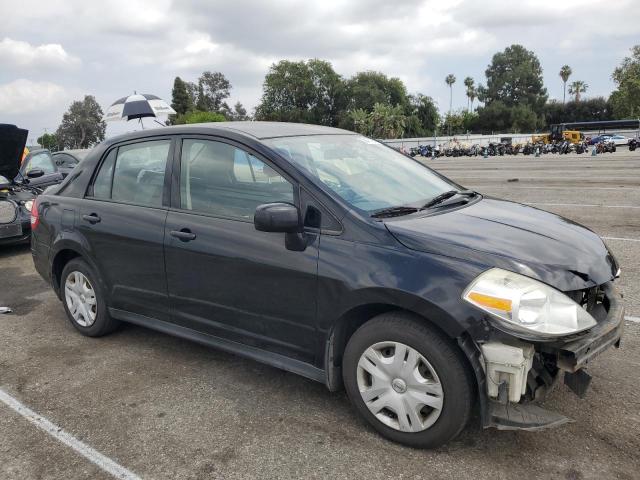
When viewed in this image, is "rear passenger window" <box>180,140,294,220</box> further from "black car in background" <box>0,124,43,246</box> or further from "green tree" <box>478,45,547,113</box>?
"green tree" <box>478,45,547,113</box>

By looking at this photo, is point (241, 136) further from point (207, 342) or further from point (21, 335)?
point (21, 335)

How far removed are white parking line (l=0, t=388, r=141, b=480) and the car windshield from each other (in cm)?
178

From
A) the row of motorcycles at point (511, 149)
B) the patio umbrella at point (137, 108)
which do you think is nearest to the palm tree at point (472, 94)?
the row of motorcycles at point (511, 149)

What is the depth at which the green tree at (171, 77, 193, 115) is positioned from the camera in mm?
106688

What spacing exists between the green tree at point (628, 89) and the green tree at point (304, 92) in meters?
43.3

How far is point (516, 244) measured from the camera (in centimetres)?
271

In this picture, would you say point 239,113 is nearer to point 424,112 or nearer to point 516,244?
point 424,112

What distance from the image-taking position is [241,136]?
3375 millimetres

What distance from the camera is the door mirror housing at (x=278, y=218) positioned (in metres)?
2.81

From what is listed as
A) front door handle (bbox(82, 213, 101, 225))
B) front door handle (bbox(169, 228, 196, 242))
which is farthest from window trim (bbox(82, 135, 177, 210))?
front door handle (bbox(169, 228, 196, 242))

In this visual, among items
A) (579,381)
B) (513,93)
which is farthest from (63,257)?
(513,93)

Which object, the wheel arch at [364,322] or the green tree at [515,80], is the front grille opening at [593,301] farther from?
the green tree at [515,80]

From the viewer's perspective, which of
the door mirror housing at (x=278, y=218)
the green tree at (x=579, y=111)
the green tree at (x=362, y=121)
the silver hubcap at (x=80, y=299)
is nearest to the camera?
the door mirror housing at (x=278, y=218)

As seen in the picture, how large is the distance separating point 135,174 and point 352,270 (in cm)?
202
